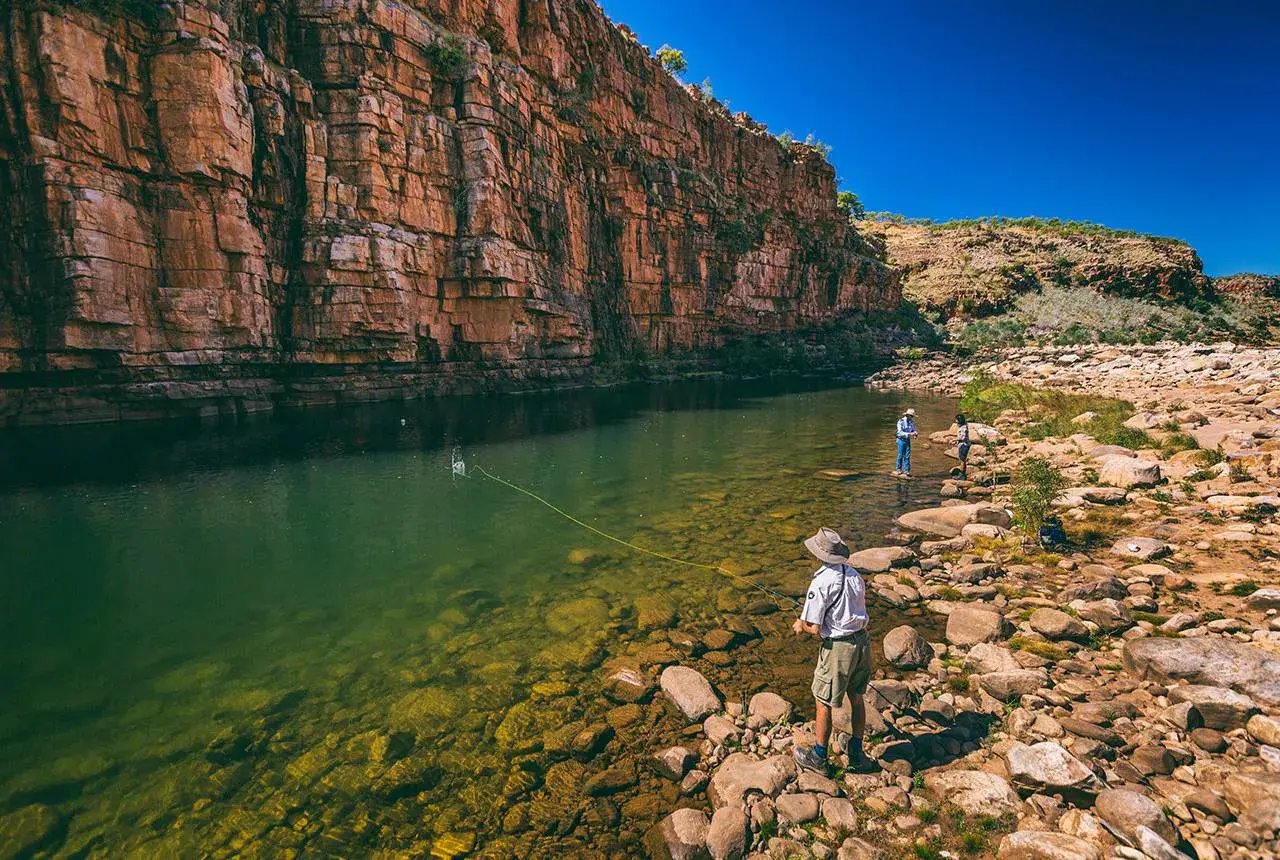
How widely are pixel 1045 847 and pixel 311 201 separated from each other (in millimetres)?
35047

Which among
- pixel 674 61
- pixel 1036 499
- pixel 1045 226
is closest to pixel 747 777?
pixel 1036 499

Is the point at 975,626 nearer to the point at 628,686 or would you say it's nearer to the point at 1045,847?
the point at 1045,847

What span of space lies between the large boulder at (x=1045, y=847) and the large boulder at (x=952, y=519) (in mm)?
7240

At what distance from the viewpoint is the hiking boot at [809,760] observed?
4.69m

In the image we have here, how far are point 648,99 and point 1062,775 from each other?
5377 cm

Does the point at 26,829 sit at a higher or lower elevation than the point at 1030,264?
lower

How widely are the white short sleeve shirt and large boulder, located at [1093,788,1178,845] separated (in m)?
1.77

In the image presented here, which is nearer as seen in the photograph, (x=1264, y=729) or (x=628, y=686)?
(x=1264, y=729)

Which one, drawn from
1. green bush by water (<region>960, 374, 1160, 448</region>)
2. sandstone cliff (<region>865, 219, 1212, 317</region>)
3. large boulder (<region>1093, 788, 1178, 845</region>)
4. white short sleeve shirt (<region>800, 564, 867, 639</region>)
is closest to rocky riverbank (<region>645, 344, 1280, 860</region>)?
large boulder (<region>1093, 788, 1178, 845</region>)

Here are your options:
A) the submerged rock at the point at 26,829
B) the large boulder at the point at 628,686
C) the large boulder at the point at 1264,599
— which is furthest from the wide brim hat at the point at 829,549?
the submerged rock at the point at 26,829

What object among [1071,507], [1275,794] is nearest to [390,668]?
[1275,794]

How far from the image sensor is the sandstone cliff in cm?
6988

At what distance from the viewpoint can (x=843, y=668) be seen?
473 centimetres

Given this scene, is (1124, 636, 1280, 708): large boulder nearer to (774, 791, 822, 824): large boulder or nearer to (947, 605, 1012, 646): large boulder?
(947, 605, 1012, 646): large boulder
